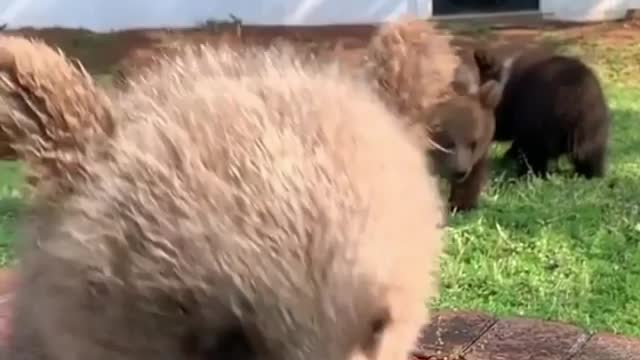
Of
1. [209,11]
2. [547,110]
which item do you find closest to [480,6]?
[209,11]

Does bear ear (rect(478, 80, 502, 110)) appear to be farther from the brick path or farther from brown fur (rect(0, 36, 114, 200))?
brown fur (rect(0, 36, 114, 200))

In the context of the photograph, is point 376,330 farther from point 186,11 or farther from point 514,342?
point 186,11

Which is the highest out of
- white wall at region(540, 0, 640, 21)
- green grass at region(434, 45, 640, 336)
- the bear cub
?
white wall at region(540, 0, 640, 21)

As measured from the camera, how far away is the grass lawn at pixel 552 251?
13.0 ft

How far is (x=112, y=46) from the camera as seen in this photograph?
1082cm

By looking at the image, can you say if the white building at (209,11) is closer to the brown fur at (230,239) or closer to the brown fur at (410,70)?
the brown fur at (410,70)

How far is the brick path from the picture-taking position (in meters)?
2.25

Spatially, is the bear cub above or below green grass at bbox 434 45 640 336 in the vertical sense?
above

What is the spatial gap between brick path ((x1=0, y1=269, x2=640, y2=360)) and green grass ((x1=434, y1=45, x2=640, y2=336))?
735 millimetres

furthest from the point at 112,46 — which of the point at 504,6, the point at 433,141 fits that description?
the point at 433,141

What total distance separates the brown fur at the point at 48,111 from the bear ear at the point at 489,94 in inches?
181

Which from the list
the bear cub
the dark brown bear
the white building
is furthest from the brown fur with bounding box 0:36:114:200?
the white building

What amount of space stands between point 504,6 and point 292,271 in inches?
455

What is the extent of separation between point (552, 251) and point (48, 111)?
364 cm
